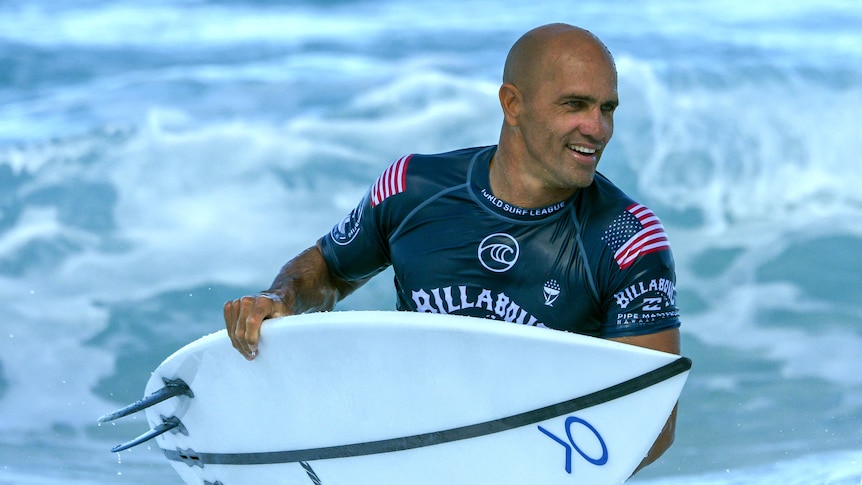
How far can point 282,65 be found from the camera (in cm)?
1050

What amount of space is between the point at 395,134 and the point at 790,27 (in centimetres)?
451

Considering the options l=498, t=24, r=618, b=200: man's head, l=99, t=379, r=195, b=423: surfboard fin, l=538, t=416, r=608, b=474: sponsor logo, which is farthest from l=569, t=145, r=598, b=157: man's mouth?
l=99, t=379, r=195, b=423: surfboard fin

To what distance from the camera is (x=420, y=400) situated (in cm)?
258

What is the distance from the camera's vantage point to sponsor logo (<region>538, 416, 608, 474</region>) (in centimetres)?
236

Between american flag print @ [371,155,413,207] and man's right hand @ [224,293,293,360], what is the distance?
14.7 inches

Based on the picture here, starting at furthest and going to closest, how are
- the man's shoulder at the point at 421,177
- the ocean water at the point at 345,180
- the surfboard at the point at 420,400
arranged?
1. the ocean water at the point at 345,180
2. the man's shoulder at the point at 421,177
3. the surfboard at the point at 420,400

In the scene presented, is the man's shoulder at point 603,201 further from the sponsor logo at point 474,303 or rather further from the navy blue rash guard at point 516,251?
the sponsor logo at point 474,303

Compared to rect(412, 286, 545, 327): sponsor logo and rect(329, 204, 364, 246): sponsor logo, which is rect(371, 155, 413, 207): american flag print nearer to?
rect(329, 204, 364, 246): sponsor logo

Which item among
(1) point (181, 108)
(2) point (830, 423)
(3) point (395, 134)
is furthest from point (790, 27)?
(2) point (830, 423)

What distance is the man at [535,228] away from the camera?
2537mm

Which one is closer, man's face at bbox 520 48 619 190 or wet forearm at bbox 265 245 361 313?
man's face at bbox 520 48 619 190

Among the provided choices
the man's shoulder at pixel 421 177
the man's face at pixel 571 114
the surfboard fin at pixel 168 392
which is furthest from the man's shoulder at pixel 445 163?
the surfboard fin at pixel 168 392

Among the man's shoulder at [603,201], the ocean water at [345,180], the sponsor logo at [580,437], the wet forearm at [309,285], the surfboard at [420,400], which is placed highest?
the ocean water at [345,180]

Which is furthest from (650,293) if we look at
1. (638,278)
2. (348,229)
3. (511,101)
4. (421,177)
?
(348,229)
